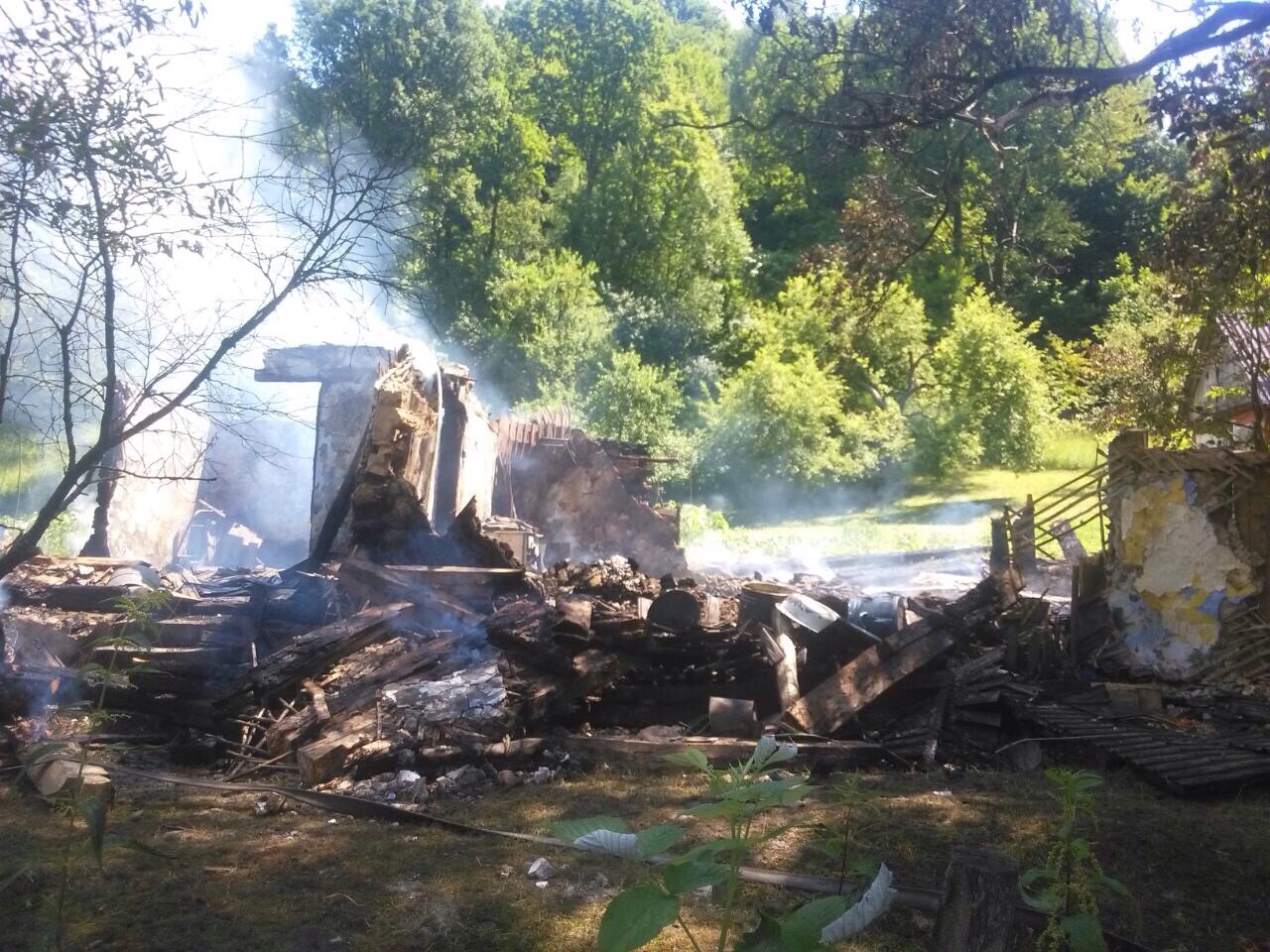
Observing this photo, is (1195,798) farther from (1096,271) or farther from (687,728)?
(1096,271)

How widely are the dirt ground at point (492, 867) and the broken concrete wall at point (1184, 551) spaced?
3.64 m

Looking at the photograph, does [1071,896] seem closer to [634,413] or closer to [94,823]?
[94,823]

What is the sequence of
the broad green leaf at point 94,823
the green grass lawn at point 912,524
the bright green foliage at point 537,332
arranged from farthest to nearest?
1. the bright green foliage at point 537,332
2. the green grass lawn at point 912,524
3. the broad green leaf at point 94,823

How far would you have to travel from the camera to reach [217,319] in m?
4.52

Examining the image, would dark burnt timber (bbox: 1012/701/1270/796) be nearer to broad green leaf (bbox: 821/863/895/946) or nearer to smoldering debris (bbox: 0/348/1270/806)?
smoldering debris (bbox: 0/348/1270/806)

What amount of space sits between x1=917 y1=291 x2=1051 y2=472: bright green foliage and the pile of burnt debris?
19.7 m

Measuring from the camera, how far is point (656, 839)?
247 centimetres

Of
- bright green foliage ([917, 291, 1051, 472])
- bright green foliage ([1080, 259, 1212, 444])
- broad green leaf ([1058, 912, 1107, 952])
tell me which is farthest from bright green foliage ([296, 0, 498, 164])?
bright green foliage ([917, 291, 1051, 472])

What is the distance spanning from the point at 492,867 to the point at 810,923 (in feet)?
8.65

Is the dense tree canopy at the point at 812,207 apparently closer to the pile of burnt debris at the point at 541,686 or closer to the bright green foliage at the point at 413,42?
the bright green foliage at the point at 413,42

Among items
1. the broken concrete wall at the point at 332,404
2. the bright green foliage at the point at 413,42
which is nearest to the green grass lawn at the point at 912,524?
the broken concrete wall at the point at 332,404

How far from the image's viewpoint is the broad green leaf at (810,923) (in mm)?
2363

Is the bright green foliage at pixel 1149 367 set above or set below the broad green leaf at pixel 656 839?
above

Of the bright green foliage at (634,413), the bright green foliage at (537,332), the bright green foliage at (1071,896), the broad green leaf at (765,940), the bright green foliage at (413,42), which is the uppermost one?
the bright green foliage at (413,42)
